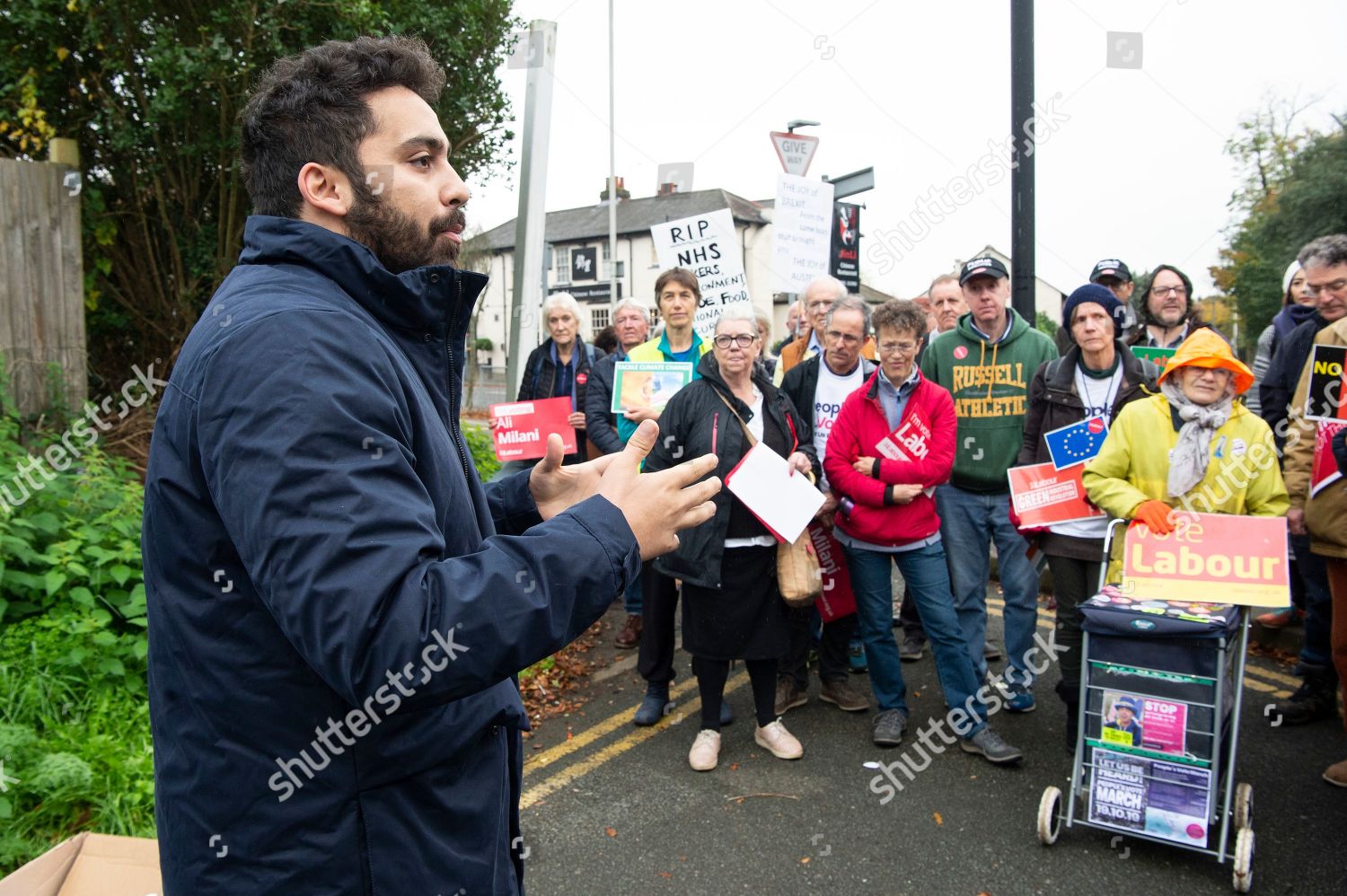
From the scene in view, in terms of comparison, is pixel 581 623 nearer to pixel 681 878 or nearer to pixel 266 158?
pixel 266 158

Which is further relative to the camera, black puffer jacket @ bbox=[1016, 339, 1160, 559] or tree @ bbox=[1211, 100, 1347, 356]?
tree @ bbox=[1211, 100, 1347, 356]

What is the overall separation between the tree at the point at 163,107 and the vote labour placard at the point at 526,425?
2.86m

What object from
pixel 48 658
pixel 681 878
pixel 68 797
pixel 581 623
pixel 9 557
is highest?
pixel 581 623

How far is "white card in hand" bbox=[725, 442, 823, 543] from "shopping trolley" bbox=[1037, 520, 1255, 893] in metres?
1.36

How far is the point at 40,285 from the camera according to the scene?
227 inches

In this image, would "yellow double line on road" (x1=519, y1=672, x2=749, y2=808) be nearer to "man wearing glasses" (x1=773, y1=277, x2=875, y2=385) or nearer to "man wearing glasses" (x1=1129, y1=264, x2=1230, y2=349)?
"man wearing glasses" (x1=773, y1=277, x2=875, y2=385)

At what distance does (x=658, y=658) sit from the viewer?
16.8 feet

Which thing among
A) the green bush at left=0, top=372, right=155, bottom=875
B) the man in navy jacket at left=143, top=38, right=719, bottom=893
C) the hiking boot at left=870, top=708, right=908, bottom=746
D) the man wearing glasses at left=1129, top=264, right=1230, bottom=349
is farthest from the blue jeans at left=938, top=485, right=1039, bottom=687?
the green bush at left=0, top=372, right=155, bottom=875

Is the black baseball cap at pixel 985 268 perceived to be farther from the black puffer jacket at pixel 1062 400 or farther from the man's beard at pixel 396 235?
the man's beard at pixel 396 235

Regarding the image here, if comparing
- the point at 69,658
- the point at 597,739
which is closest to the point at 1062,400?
the point at 597,739

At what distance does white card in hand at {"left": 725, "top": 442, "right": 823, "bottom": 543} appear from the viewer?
A: 14.6 ft

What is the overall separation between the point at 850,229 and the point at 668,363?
524 cm

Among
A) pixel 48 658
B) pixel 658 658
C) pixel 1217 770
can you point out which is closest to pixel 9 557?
pixel 48 658

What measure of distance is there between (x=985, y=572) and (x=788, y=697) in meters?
1.33
